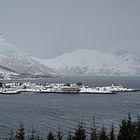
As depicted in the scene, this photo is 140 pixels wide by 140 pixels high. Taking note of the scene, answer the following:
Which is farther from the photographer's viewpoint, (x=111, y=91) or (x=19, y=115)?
(x=111, y=91)

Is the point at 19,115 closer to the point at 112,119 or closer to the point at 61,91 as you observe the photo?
the point at 112,119

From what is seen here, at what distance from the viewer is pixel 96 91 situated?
187875mm

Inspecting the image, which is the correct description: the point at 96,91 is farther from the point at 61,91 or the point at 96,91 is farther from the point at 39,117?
the point at 39,117

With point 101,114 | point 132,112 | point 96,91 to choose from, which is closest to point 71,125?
point 101,114

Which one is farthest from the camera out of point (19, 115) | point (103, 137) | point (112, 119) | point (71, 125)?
point (19, 115)

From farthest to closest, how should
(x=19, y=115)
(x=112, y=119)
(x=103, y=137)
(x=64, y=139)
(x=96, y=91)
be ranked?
1. (x=96, y=91)
2. (x=19, y=115)
3. (x=112, y=119)
4. (x=64, y=139)
5. (x=103, y=137)

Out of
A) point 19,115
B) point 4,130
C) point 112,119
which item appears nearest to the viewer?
point 4,130

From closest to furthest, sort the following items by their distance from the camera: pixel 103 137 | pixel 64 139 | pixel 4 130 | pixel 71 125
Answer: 1. pixel 103 137
2. pixel 64 139
3. pixel 4 130
4. pixel 71 125

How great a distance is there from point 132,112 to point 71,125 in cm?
2718

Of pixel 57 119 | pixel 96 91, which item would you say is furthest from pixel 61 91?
pixel 57 119

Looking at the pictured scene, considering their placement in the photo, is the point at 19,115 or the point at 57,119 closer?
the point at 57,119

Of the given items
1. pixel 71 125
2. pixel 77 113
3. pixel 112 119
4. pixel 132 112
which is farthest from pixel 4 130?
pixel 132 112

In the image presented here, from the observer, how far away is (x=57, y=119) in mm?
87062

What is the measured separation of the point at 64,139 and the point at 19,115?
33.2 meters
